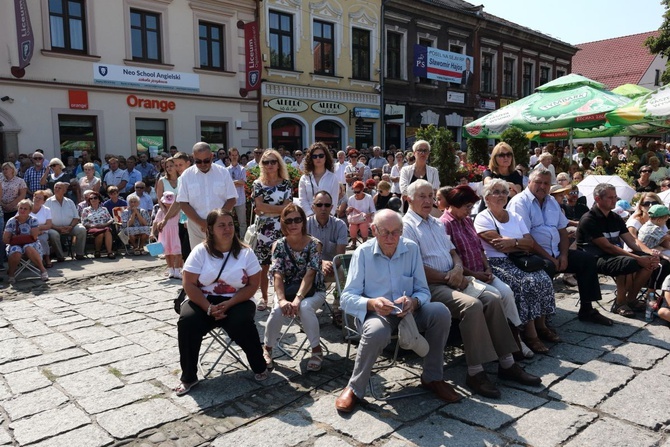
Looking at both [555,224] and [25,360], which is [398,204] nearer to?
[555,224]

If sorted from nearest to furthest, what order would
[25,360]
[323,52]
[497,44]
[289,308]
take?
[289,308]
[25,360]
[323,52]
[497,44]

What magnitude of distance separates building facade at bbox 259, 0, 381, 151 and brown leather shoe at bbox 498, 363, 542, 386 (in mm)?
14926

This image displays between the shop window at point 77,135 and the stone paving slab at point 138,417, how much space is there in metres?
11.8

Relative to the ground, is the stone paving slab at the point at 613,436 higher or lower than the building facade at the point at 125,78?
lower

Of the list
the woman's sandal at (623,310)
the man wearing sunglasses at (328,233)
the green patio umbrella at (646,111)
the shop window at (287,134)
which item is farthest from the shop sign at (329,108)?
the woman's sandal at (623,310)

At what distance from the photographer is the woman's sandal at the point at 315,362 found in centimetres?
429

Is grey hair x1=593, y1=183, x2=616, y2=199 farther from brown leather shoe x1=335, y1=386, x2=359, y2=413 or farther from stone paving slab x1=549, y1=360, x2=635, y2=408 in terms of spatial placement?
brown leather shoe x1=335, y1=386, x2=359, y2=413

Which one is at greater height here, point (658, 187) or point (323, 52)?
point (323, 52)

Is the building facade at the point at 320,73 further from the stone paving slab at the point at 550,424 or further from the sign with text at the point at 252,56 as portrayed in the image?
the stone paving slab at the point at 550,424

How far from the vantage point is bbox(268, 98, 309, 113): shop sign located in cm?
1812

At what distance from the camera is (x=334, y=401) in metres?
3.80

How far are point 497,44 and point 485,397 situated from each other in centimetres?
2657

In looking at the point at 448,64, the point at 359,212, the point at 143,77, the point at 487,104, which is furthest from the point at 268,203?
the point at 487,104

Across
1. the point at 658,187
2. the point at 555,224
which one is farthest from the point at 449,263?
the point at 658,187
